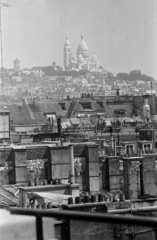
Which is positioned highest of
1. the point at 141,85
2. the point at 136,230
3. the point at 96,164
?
the point at 141,85

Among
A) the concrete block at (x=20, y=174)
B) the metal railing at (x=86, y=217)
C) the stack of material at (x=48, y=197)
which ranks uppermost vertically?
the concrete block at (x=20, y=174)

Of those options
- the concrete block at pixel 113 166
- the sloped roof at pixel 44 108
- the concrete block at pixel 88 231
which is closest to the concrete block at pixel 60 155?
the concrete block at pixel 113 166

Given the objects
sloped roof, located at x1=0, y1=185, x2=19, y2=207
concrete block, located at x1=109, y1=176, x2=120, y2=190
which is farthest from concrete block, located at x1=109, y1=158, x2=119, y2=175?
sloped roof, located at x1=0, y1=185, x2=19, y2=207

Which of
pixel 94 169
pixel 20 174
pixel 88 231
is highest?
pixel 94 169

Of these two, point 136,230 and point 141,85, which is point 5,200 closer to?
point 136,230

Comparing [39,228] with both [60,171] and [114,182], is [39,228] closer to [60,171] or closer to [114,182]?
[60,171]

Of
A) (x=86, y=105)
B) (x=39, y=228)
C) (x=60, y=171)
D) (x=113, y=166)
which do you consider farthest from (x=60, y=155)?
(x=86, y=105)

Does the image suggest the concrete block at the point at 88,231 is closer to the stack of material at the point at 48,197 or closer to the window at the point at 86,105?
the stack of material at the point at 48,197

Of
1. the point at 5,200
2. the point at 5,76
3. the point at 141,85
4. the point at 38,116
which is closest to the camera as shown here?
the point at 5,200

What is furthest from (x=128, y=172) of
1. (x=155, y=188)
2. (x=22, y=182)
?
(x=22, y=182)
